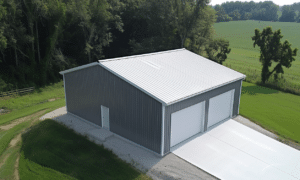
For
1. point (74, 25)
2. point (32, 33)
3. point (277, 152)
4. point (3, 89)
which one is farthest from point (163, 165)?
point (74, 25)

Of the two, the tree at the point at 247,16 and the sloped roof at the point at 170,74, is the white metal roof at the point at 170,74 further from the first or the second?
the tree at the point at 247,16

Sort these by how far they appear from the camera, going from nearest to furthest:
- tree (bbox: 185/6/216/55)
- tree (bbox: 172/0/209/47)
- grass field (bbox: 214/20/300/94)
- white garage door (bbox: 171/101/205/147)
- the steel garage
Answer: the steel garage → white garage door (bbox: 171/101/205/147) → grass field (bbox: 214/20/300/94) → tree (bbox: 172/0/209/47) → tree (bbox: 185/6/216/55)

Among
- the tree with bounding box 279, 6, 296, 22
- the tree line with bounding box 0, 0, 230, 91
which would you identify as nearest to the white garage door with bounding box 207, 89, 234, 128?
the tree line with bounding box 0, 0, 230, 91

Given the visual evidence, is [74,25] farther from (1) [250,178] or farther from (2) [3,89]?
(1) [250,178]

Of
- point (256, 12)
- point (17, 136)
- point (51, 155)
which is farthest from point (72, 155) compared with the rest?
point (256, 12)

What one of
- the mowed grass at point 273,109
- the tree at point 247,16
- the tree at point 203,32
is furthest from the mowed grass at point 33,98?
the tree at point 247,16

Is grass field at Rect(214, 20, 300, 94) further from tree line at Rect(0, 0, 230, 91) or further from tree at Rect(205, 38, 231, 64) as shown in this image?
tree line at Rect(0, 0, 230, 91)
